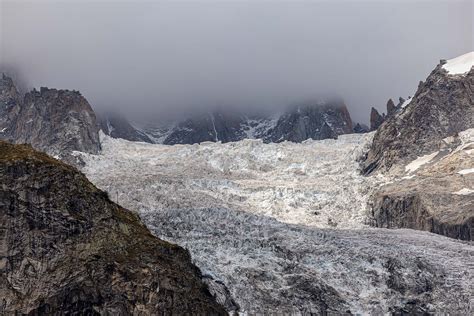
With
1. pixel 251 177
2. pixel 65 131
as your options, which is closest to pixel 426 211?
pixel 251 177

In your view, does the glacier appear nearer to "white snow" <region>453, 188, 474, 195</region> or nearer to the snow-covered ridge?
the snow-covered ridge

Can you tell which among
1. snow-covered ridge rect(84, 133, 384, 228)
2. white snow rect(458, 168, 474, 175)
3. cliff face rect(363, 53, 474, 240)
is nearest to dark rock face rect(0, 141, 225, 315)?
snow-covered ridge rect(84, 133, 384, 228)

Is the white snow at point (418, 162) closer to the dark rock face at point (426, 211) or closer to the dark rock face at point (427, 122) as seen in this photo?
the dark rock face at point (427, 122)

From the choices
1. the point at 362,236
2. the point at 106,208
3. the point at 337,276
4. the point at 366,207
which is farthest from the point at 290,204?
the point at 106,208

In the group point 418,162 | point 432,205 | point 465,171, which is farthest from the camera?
point 418,162

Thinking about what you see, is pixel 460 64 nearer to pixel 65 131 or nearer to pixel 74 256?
pixel 65 131
